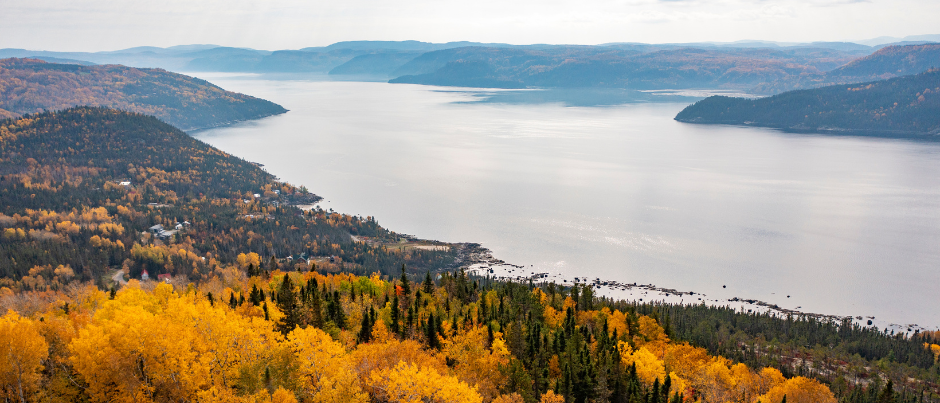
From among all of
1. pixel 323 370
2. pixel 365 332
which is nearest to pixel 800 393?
pixel 365 332

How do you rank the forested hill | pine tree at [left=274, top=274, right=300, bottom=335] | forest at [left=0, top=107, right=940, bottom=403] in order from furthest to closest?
the forested hill → pine tree at [left=274, top=274, right=300, bottom=335] → forest at [left=0, top=107, right=940, bottom=403]

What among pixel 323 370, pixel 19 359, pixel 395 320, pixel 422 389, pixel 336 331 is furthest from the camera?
pixel 395 320

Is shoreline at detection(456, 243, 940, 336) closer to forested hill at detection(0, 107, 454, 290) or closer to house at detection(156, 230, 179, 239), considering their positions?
forested hill at detection(0, 107, 454, 290)

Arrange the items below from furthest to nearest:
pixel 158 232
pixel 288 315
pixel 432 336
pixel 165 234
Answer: pixel 158 232, pixel 165 234, pixel 432 336, pixel 288 315

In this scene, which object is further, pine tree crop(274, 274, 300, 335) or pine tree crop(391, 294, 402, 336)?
pine tree crop(391, 294, 402, 336)

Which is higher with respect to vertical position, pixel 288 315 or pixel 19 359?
pixel 19 359

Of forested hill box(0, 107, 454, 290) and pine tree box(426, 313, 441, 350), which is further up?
pine tree box(426, 313, 441, 350)

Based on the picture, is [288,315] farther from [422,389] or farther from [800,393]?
[800,393]

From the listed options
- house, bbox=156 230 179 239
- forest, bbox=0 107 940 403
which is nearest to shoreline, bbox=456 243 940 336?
forest, bbox=0 107 940 403

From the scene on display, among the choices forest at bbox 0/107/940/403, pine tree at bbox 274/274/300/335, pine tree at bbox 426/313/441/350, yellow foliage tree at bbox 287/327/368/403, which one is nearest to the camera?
yellow foliage tree at bbox 287/327/368/403
